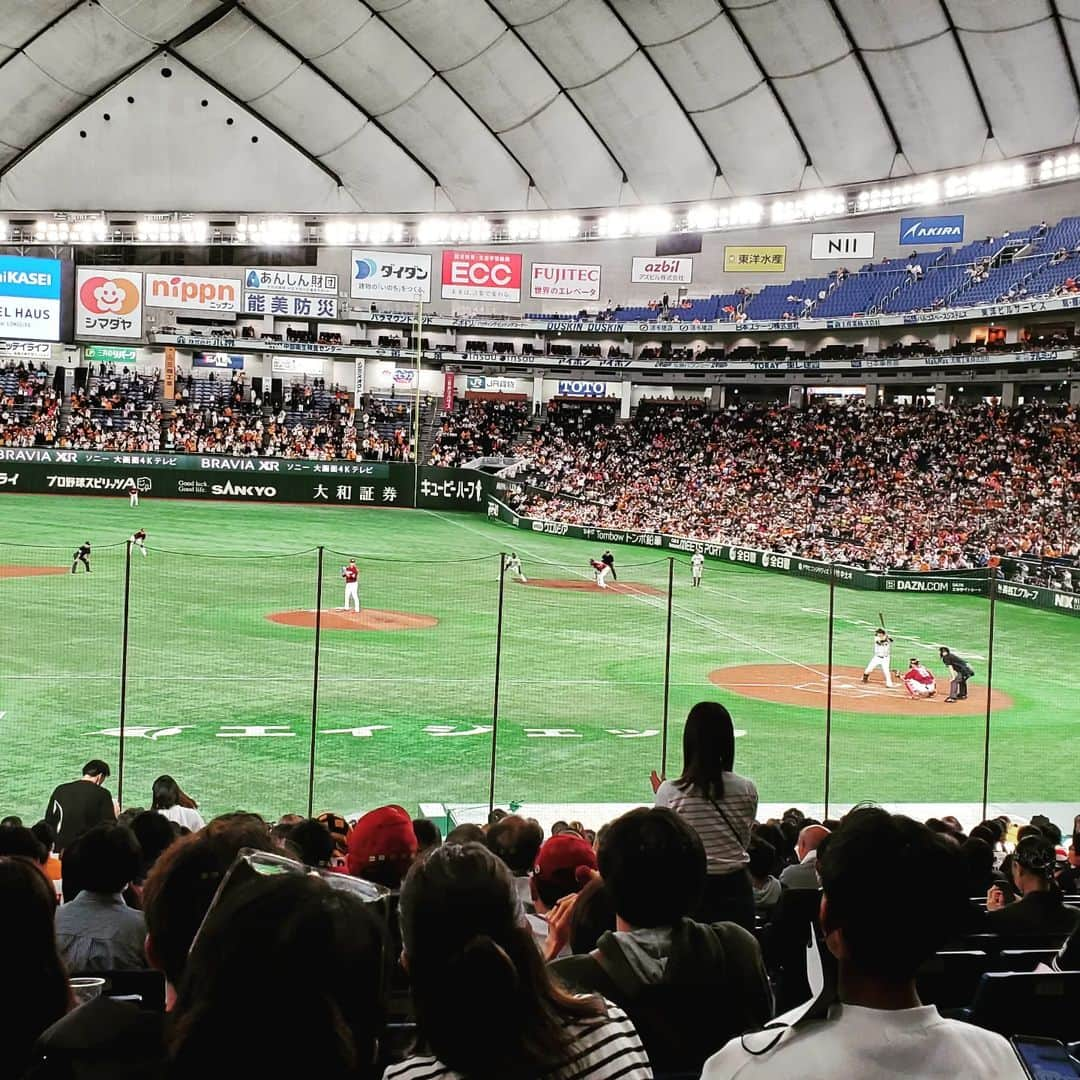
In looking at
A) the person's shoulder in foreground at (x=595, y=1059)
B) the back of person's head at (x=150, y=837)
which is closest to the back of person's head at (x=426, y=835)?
the back of person's head at (x=150, y=837)

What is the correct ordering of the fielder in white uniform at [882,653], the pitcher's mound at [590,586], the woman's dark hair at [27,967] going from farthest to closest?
the pitcher's mound at [590,586]
the fielder in white uniform at [882,653]
the woman's dark hair at [27,967]

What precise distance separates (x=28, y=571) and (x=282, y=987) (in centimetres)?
3198

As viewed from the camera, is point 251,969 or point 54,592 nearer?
point 251,969

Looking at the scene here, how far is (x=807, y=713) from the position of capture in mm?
21828

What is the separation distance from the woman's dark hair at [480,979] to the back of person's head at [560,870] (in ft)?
10.1

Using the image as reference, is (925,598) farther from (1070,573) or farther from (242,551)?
(242,551)

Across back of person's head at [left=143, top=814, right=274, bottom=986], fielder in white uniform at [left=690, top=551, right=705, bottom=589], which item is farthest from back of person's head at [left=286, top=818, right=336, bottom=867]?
fielder in white uniform at [left=690, top=551, right=705, bottom=589]

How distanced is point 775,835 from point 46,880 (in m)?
7.05

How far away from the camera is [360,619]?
2780 cm

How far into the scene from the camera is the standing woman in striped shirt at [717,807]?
5.84m

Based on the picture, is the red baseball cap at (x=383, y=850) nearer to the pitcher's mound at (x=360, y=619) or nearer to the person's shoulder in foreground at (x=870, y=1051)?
the person's shoulder in foreground at (x=870, y=1051)

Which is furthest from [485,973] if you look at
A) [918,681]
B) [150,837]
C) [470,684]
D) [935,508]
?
[935,508]

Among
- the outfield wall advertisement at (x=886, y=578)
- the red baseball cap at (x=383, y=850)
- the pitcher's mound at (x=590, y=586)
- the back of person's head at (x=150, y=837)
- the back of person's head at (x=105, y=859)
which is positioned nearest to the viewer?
the back of person's head at (x=105, y=859)

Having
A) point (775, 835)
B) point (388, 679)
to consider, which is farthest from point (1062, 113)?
point (775, 835)
